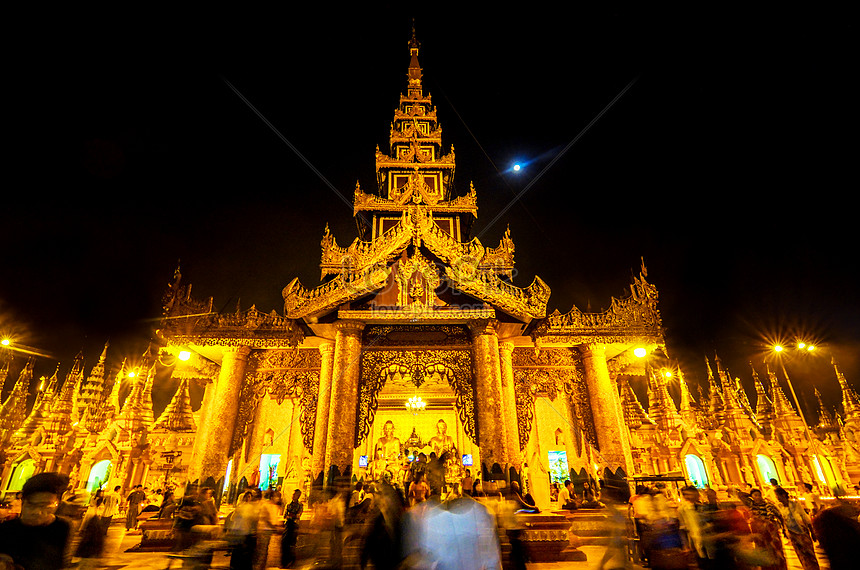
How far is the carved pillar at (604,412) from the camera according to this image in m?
12.6

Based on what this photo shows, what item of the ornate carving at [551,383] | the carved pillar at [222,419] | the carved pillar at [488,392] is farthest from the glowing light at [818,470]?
the carved pillar at [222,419]

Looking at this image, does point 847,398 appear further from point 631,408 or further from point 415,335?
point 415,335

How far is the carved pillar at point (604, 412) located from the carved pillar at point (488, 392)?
4.18 meters

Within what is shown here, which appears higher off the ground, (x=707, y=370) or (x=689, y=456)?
(x=707, y=370)

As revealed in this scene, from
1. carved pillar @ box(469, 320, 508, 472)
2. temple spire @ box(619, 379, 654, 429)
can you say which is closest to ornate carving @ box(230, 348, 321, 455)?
carved pillar @ box(469, 320, 508, 472)

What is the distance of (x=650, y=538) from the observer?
471 centimetres

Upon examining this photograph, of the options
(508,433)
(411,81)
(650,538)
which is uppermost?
(411,81)

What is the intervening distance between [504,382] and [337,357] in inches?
195

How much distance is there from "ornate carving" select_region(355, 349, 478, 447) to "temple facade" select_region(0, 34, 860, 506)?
0.15ft

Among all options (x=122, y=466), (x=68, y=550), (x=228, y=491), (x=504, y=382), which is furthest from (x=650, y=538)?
(x=122, y=466)

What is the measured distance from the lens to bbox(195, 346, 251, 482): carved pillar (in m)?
12.0

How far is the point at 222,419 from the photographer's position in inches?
496

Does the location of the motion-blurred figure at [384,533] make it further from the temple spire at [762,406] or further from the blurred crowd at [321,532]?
the temple spire at [762,406]

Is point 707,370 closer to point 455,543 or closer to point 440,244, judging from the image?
point 440,244
